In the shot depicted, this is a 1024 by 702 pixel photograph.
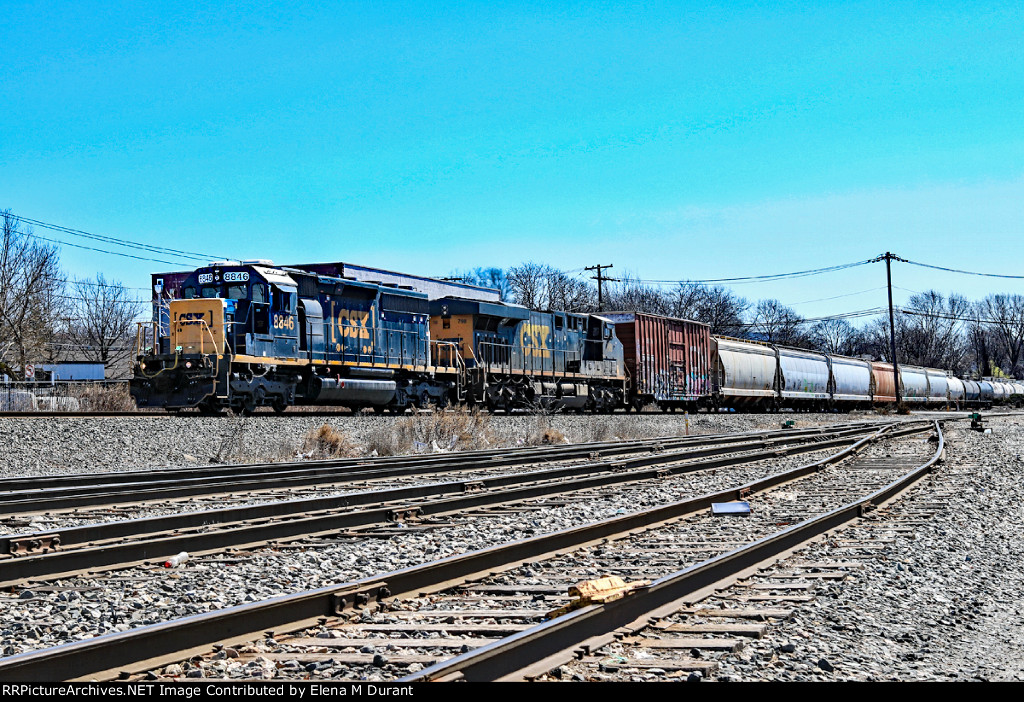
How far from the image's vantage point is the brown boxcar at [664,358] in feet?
103

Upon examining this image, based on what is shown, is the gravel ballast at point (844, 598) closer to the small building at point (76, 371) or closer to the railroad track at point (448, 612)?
the railroad track at point (448, 612)

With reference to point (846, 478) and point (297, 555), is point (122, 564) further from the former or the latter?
point (846, 478)

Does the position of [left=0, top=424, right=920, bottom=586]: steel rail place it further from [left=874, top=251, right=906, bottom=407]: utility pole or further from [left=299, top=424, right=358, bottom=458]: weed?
[left=874, top=251, right=906, bottom=407]: utility pole

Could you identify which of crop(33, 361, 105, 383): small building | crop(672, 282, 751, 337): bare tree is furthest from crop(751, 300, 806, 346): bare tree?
crop(33, 361, 105, 383): small building

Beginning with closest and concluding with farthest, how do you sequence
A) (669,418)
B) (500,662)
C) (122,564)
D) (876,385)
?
1. (500,662)
2. (122,564)
3. (669,418)
4. (876,385)

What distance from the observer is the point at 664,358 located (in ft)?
108

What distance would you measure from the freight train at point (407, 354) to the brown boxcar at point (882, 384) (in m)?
11.0

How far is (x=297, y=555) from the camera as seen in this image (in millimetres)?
6539

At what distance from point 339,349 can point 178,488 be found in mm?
10979

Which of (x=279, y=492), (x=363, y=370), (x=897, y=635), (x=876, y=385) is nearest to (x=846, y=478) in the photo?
(x=279, y=492)

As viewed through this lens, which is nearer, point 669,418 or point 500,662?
point 500,662

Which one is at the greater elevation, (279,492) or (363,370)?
(363,370)

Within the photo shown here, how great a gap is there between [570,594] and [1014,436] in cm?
2287

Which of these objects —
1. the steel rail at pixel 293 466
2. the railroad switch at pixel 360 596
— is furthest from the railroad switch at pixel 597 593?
the steel rail at pixel 293 466
